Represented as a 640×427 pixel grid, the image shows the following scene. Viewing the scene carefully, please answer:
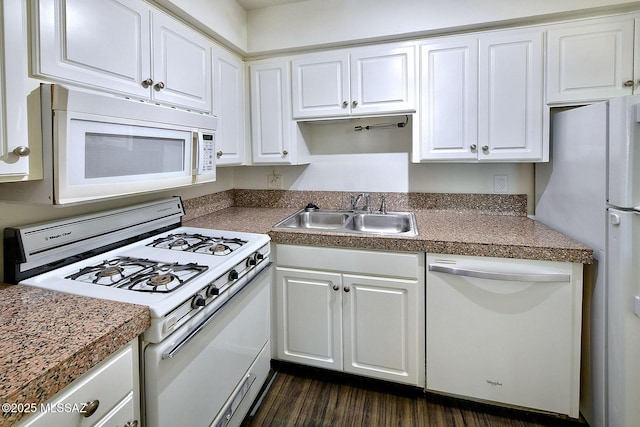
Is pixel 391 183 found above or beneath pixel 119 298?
above

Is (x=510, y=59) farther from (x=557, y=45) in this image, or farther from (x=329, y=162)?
(x=329, y=162)

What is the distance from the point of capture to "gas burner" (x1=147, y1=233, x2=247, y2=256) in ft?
4.93

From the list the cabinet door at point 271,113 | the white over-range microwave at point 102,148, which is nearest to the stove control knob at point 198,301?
the white over-range microwave at point 102,148

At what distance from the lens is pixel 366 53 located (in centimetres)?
204

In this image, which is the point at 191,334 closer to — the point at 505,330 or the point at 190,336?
the point at 190,336

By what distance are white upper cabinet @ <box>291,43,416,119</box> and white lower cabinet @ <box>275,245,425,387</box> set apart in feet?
3.04

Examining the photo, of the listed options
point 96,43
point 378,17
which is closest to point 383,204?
point 378,17

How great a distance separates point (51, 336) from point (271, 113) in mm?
1800

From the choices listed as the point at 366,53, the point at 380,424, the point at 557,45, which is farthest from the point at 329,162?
the point at 380,424

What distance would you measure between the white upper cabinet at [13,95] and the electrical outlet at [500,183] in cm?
231

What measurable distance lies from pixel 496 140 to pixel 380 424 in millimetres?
1622

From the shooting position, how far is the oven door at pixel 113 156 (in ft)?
3.31

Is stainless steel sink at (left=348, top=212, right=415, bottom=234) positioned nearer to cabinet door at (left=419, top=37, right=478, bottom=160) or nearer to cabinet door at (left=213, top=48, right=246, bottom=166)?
cabinet door at (left=419, top=37, right=478, bottom=160)

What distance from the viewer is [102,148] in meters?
1.13
